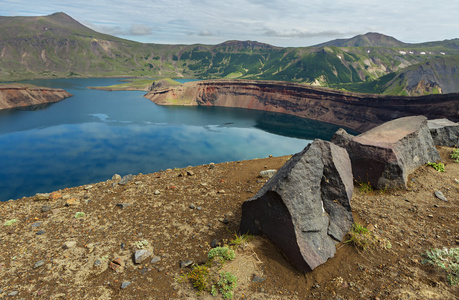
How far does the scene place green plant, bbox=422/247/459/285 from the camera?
5.86 meters

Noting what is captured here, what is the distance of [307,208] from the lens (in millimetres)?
7043

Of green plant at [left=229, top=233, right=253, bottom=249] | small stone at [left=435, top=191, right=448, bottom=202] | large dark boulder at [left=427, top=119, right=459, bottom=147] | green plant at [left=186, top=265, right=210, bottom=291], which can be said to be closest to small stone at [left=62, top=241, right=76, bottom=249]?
green plant at [left=186, top=265, right=210, bottom=291]

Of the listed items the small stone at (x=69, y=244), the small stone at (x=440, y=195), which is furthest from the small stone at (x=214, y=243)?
the small stone at (x=440, y=195)

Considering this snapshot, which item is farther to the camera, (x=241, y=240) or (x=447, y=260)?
(x=241, y=240)

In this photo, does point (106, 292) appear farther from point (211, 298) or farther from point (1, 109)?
point (1, 109)

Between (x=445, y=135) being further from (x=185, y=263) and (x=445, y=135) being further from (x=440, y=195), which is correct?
A: (x=185, y=263)

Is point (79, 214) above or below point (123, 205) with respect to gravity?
below

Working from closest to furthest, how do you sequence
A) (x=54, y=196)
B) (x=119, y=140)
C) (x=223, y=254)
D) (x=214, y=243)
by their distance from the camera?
1. (x=223, y=254)
2. (x=214, y=243)
3. (x=54, y=196)
4. (x=119, y=140)

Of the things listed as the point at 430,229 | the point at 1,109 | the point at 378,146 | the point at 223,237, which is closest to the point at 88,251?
the point at 223,237

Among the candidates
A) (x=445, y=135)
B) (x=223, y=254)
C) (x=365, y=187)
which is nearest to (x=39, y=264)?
(x=223, y=254)

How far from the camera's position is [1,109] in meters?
99.4

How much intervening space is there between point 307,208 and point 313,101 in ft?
382

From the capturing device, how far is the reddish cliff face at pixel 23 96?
4110 inches

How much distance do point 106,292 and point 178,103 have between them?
130m
